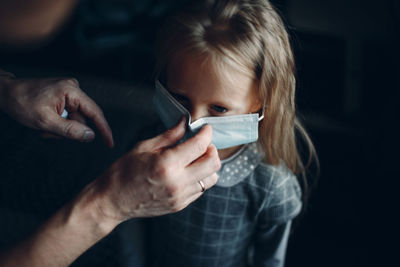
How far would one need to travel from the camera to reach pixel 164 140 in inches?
23.0

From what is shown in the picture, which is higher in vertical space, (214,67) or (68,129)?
(214,67)

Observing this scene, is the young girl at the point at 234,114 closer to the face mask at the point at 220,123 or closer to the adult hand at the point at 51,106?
the face mask at the point at 220,123

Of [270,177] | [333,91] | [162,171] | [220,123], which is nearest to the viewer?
[162,171]

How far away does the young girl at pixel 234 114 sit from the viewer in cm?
62

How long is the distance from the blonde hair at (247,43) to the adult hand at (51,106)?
206 millimetres

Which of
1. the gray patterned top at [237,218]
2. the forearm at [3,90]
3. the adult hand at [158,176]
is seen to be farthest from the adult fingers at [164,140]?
the forearm at [3,90]

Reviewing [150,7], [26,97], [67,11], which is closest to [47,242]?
[26,97]

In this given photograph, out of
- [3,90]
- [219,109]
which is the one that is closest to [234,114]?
[219,109]

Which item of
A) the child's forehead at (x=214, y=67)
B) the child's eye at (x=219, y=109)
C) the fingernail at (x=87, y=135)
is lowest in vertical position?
the fingernail at (x=87, y=135)

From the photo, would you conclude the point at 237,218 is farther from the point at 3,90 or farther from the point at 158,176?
the point at 3,90

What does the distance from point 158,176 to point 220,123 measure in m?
0.18

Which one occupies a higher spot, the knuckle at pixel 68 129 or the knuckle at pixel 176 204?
the knuckle at pixel 68 129

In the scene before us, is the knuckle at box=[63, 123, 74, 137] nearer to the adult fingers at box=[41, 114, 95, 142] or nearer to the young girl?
the adult fingers at box=[41, 114, 95, 142]

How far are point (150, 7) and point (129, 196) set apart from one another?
145 cm
